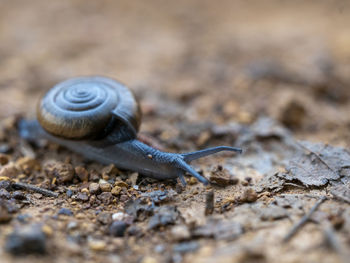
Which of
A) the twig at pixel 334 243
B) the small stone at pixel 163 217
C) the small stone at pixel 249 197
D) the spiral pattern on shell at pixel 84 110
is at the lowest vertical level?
the small stone at pixel 163 217

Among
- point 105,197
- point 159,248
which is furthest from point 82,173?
point 159,248

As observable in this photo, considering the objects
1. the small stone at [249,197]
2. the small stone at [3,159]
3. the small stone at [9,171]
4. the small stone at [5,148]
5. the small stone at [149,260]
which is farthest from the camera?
the small stone at [5,148]

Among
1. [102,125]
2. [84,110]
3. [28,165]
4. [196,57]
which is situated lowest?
[28,165]

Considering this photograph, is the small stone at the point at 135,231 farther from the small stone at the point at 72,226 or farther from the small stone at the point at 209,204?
the small stone at the point at 209,204

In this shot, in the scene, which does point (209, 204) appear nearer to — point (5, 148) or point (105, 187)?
point (105, 187)

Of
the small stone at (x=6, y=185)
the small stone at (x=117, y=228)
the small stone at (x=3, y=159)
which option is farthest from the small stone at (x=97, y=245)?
the small stone at (x=3, y=159)
